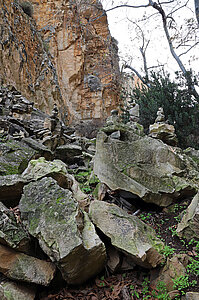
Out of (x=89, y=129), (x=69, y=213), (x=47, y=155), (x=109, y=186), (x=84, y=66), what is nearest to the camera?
(x=69, y=213)

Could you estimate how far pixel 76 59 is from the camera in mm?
20672

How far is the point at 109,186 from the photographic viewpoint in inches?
140

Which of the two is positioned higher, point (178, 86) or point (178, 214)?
point (178, 86)

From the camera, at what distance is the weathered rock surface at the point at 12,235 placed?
2.16 meters

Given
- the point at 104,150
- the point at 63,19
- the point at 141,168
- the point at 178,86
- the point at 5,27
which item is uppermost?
the point at 63,19

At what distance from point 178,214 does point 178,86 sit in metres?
8.06

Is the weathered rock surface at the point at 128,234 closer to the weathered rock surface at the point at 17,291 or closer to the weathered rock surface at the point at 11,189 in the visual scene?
the weathered rock surface at the point at 17,291

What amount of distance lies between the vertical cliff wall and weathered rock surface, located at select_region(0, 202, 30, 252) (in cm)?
1109

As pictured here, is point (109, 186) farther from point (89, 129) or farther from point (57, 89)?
point (57, 89)

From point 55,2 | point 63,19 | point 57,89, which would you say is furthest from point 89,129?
point 55,2

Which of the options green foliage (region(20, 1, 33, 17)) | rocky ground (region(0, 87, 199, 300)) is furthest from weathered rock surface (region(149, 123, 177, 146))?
green foliage (region(20, 1, 33, 17))

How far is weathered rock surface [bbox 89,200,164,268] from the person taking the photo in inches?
91.3

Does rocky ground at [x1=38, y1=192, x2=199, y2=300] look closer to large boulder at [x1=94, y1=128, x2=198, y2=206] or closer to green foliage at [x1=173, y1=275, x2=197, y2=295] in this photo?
green foliage at [x1=173, y1=275, x2=197, y2=295]

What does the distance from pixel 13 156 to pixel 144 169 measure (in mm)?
2616
